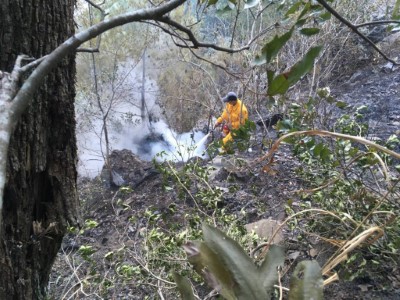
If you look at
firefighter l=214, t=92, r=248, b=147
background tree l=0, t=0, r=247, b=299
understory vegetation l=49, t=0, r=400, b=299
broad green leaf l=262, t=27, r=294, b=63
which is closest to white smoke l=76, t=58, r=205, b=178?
understory vegetation l=49, t=0, r=400, b=299

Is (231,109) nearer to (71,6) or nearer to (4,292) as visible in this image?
(71,6)

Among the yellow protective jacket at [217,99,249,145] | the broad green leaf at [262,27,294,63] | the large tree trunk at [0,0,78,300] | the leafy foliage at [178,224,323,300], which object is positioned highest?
the yellow protective jacket at [217,99,249,145]

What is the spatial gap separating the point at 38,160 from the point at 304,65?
1254mm

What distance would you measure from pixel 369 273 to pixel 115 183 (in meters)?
5.06

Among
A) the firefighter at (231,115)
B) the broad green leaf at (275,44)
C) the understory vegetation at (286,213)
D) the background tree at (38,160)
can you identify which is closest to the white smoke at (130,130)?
the understory vegetation at (286,213)

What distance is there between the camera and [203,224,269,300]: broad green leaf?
0.57 m

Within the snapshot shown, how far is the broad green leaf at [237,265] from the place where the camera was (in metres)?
0.57

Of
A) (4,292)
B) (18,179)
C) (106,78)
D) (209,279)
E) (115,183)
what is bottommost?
(209,279)

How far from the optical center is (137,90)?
10.3 m

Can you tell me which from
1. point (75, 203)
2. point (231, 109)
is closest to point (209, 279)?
point (75, 203)

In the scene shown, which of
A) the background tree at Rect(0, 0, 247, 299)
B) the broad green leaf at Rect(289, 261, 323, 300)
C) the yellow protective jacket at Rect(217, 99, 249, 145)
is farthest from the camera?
the yellow protective jacket at Rect(217, 99, 249, 145)

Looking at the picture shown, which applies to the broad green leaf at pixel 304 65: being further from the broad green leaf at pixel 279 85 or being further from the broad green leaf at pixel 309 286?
the broad green leaf at pixel 309 286

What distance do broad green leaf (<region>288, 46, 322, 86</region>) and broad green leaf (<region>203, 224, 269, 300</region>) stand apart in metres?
0.28

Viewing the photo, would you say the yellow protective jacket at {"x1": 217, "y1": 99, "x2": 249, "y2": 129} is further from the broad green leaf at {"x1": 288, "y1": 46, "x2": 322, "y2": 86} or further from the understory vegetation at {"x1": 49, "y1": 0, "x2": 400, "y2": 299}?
the broad green leaf at {"x1": 288, "y1": 46, "x2": 322, "y2": 86}
